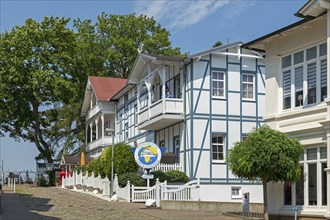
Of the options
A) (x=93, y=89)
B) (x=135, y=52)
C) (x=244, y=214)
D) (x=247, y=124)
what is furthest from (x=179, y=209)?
(x=135, y=52)

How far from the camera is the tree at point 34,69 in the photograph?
52844 mm

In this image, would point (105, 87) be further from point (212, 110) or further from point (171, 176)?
point (171, 176)

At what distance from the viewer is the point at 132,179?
32188 millimetres

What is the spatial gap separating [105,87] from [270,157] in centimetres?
3788

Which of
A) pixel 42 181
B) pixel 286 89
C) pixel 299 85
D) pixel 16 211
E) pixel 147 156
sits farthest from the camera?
pixel 42 181

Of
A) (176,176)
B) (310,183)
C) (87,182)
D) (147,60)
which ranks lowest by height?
(87,182)

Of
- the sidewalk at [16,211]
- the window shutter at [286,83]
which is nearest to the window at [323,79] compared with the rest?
the window shutter at [286,83]

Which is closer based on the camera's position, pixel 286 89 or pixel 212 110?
pixel 286 89

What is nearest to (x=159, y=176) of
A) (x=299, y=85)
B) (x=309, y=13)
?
(x=299, y=85)

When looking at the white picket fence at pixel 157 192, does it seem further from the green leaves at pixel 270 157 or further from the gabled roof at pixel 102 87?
the gabled roof at pixel 102 87

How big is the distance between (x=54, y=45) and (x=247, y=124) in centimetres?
2466

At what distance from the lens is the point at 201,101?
3491 centimetres

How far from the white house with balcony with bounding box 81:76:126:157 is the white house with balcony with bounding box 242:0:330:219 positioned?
1202 inches

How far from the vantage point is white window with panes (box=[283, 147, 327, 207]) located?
747 inches
